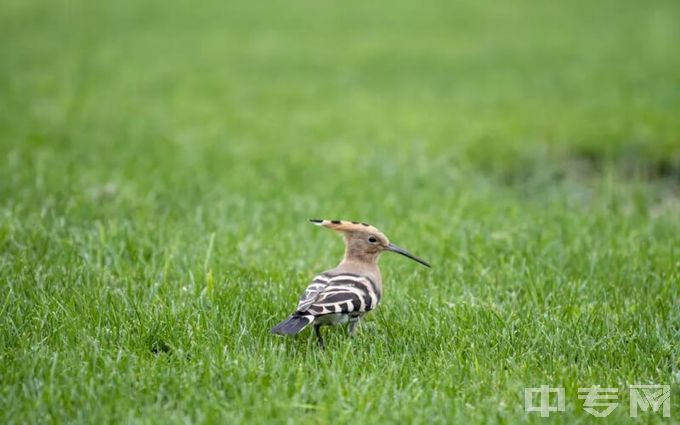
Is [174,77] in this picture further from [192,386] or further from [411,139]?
[192,386]

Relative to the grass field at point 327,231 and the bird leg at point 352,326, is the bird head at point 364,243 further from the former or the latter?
the bird leg at point 352,326

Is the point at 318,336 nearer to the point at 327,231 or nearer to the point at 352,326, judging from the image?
the point at 352,326

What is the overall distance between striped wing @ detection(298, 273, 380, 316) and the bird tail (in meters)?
0.06

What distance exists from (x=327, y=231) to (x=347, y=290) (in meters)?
2.53

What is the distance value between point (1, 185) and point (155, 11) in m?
15.2

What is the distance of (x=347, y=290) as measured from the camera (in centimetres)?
465

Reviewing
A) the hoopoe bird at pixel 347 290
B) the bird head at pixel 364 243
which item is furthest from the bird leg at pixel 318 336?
the bird head at pixel 364 243

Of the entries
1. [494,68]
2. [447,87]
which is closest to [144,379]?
[447,87]

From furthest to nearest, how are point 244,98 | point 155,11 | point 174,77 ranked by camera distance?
point 155,11 < point 174,77 < point 244,98

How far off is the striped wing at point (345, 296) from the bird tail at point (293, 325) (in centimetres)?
6

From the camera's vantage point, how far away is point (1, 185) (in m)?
7.67

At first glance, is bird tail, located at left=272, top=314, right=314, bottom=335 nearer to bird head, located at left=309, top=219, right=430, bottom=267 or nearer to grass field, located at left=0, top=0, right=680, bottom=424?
grass field, located at left=0, top=0, right=680, bottom=424

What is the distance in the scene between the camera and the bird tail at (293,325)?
4277mm

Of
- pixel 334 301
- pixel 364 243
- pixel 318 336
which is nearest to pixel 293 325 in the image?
pixel 334 301
